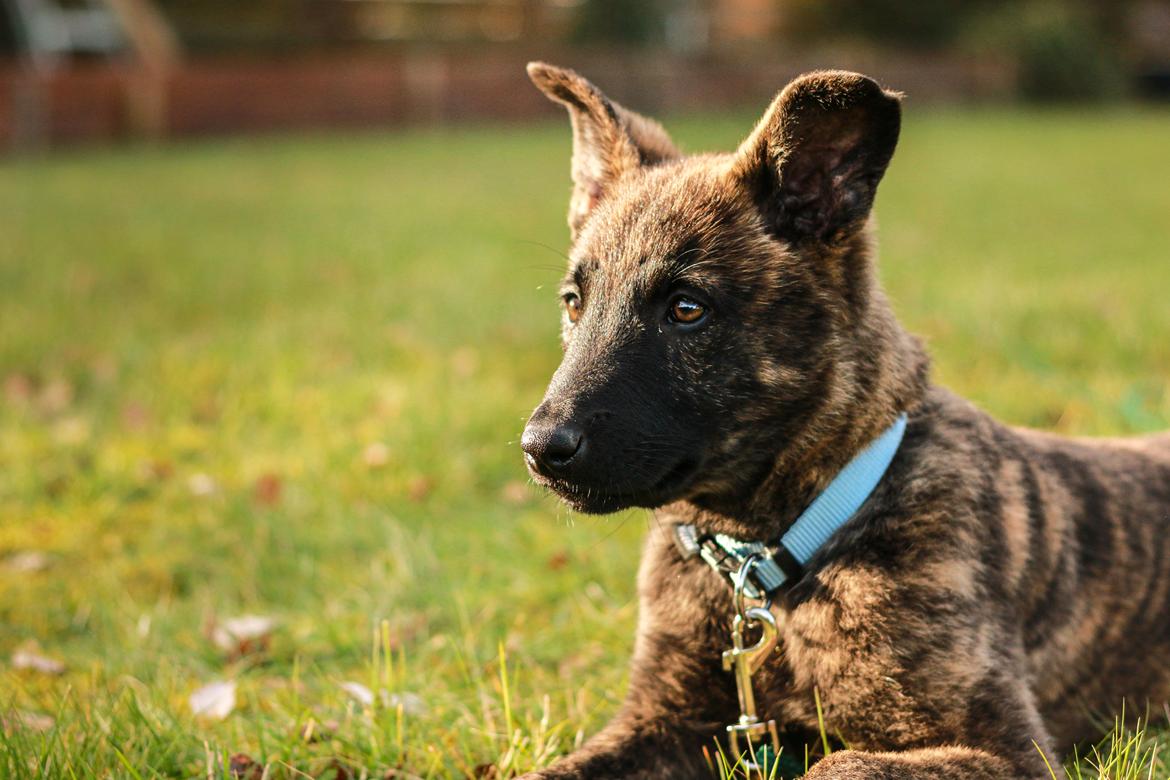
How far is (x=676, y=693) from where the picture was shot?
2.97 meters

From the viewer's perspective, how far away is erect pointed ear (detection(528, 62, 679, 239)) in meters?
3.51

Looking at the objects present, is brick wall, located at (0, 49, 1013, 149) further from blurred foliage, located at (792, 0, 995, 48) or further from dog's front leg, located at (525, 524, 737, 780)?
dog's front leg, located at (525, 524, 737, 780)

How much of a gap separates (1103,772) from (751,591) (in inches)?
34.7

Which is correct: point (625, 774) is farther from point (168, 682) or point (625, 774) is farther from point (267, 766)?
point (168, 682)

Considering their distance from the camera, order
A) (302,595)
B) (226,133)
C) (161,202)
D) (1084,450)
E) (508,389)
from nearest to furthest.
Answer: (1084,450) < (302,595) < (508,389) < (161,202) < (226,133)

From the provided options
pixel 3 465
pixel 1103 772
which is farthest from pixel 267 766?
pixel 3 465

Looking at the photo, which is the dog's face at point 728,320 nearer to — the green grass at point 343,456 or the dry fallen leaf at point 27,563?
the green grass at point 343,456

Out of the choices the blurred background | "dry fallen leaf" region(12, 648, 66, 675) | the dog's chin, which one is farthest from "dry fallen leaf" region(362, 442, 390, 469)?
the blurred background

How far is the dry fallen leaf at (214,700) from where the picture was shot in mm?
3287

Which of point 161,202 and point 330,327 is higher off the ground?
point 330,327

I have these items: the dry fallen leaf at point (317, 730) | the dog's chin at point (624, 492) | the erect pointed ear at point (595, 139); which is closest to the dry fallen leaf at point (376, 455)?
the erect pointed ear at point (595, 139)

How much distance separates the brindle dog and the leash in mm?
39

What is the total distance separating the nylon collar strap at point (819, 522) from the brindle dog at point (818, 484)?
33 mm

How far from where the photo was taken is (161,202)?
566 inches
